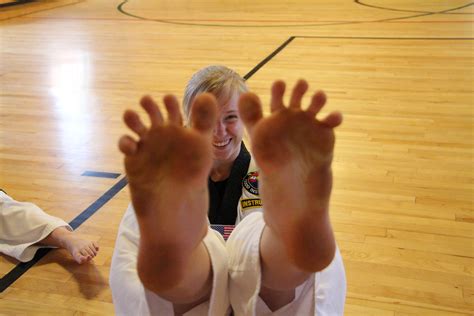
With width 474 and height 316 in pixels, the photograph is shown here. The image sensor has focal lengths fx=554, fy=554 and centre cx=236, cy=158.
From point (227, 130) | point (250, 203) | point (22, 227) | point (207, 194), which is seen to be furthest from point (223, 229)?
point (22, 227)

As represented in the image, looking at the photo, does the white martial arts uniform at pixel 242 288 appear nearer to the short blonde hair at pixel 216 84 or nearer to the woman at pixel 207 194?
the woman at pixel 207 194

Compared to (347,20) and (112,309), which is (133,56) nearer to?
(347,20)

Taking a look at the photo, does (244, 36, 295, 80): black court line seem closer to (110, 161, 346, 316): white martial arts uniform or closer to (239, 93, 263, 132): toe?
(110, 161, 346, 316): white martial arts uniform

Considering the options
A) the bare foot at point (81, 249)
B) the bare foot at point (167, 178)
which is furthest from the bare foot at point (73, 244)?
the bare foot at point (167, 178)

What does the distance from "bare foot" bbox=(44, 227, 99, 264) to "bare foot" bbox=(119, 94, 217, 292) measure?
78 cm

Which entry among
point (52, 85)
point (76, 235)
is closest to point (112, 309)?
point (76, 235)

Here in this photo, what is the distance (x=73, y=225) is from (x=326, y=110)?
148 centimetres

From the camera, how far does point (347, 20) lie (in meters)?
5.51

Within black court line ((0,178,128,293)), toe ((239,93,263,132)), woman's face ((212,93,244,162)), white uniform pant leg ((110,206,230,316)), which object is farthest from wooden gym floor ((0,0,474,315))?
toe ((239,93,263,132))

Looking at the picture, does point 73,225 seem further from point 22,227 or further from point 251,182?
point 251,182

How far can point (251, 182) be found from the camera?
125cm

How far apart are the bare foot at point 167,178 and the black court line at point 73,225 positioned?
2.69 feet

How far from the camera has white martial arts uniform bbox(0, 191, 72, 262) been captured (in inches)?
61.9

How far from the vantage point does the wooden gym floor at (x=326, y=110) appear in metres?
1.46
